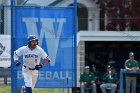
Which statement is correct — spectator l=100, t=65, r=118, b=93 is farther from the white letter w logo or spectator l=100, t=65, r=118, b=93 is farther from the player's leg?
the player's leg

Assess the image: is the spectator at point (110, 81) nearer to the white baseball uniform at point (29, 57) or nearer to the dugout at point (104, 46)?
the dugout at point (104, 46)

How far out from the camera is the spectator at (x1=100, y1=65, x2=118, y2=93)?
1969 centimetres

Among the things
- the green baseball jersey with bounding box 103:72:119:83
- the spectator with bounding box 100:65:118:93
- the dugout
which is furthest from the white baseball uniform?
the dugout

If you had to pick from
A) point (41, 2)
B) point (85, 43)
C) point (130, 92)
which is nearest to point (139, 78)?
point (130, 92)

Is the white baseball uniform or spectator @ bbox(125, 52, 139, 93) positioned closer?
the white baseball uniform

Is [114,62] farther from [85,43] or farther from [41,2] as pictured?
[41,2]

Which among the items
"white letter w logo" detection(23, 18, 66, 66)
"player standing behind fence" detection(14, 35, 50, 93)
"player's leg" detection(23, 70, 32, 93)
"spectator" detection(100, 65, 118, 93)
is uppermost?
"white letter w logo" detection(23, 18, 66, 66)

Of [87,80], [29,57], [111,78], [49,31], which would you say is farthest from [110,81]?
[29,57]

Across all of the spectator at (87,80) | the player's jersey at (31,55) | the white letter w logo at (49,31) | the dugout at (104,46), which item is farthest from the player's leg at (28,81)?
the dugout at (104,46)

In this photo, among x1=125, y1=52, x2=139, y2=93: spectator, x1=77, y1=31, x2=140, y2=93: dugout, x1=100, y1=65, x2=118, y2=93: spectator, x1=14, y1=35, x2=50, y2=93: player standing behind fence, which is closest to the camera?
x1=14, y1=35, x2=50, y2=93: player standing behind fence

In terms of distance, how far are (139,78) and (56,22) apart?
4.81 m

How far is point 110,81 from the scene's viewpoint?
1989 centimetres

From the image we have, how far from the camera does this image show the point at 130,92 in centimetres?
1959

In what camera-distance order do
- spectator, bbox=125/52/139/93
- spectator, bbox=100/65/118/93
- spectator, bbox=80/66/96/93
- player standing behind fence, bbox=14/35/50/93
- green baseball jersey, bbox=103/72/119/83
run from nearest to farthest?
1. player standing behind fence, bbox=14/35/50/93
2. spectator, bbox=125/52/139/93
3. spectator, bbox=80/66/96/93
4. spectator, bbox=100/65/118/93
5. green baseball jersey, bbox=103/72/119/83
